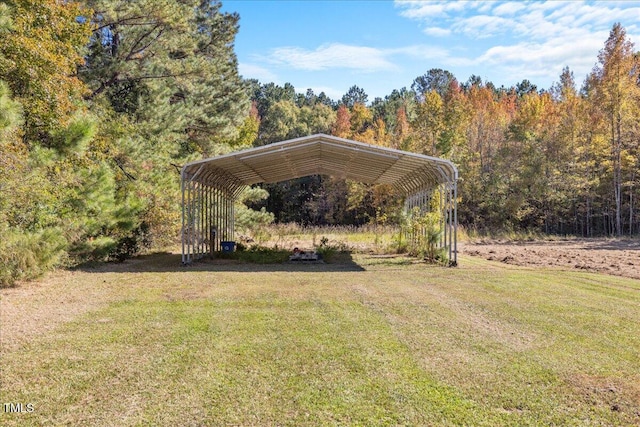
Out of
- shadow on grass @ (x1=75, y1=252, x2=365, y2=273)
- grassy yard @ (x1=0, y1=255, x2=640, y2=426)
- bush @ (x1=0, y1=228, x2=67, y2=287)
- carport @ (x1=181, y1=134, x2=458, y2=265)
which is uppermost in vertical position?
carport @ (x1=181, y1=134, x2=458, y2=265)

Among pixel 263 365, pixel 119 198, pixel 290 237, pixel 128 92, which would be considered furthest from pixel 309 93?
pixel 263 365

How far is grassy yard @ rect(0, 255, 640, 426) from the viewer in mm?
3225

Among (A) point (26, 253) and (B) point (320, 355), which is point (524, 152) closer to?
(A) point (26, 253)

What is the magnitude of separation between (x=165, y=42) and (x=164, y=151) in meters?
3.57

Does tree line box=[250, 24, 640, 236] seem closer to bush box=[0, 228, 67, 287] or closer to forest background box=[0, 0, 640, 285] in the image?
forest background box=[0, 0, 640, 285]

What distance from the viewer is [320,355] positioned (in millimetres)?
4383

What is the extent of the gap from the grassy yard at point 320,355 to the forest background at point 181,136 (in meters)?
2.62

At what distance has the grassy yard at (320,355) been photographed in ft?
10.6

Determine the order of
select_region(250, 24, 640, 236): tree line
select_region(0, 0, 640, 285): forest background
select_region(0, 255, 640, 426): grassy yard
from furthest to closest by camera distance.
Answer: select_region(250, 24, 640, 236): tree line, select_region(0, 0, 640, 285): forest background, select_region(0, 255, 640, 426): grassy yard

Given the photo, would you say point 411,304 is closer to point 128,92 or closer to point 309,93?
point 128,92

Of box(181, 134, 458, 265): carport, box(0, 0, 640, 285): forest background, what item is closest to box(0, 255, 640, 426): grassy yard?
box(0, 0, 640, 285): forest background

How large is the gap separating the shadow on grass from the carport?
566mm

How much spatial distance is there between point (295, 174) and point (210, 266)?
7.59m

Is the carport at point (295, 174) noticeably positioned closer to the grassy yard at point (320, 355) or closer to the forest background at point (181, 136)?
the forest background at point (181, 136)
